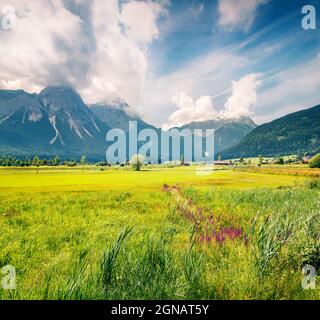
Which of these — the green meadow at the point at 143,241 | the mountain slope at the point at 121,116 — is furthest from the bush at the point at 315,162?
the mountain slope at the point at 121,116

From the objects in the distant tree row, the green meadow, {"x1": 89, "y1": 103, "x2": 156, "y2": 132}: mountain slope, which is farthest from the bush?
the distant tree row

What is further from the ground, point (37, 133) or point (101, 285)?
point (37, 133)

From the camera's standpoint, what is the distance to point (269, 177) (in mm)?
21516

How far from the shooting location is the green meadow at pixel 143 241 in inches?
156

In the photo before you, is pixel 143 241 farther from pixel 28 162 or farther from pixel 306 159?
pixel 306 159

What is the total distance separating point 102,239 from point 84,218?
3.21 meters

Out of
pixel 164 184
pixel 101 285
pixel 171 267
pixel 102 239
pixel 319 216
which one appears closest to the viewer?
pixel 101 285

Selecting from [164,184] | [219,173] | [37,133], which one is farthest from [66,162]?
[37,133]

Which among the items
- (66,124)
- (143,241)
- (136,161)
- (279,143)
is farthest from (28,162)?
(66,124)

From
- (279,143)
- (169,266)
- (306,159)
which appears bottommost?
(169,266)

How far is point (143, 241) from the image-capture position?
4.90 meters

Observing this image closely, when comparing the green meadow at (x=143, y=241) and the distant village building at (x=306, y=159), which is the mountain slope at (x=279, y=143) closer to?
the distant village building at (x=306, y=159)

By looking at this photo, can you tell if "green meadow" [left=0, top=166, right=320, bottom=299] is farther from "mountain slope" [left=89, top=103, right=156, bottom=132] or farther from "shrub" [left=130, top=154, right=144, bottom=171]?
"mountain slope" [left=89, top=103, right=156, bottom=132]

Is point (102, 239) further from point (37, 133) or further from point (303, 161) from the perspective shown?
point (37, 133)
